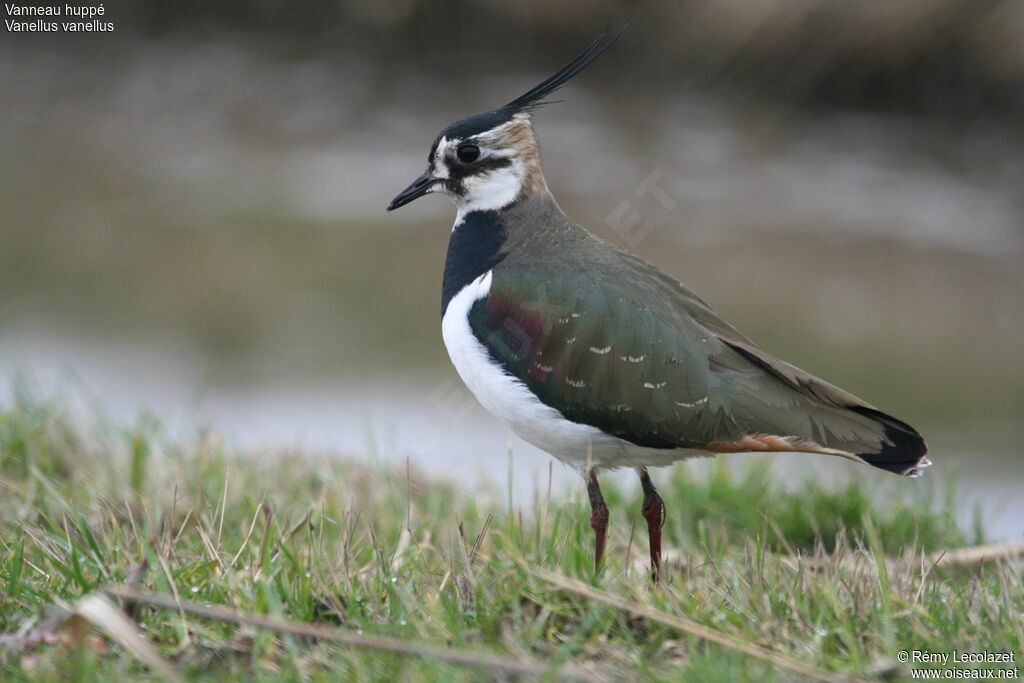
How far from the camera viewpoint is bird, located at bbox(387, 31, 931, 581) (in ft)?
13.5

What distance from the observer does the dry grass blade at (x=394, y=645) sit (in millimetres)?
2887

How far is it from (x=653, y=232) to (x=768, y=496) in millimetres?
5238

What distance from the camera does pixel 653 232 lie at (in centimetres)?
1056

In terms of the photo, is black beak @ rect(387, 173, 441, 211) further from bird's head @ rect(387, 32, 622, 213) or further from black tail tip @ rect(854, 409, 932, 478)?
black tail tip @ rect(854, 409, 932, 478)

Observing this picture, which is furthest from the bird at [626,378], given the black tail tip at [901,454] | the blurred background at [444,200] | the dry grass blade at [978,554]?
the blurred background at [444,200]

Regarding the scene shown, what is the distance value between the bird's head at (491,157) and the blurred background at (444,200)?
6.96ft

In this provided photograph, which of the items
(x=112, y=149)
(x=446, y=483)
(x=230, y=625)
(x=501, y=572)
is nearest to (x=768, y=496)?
(x=446, y=483)

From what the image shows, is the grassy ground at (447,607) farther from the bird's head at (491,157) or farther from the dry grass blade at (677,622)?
the bird's head at (491,157)

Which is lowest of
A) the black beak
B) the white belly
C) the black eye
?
the white belly

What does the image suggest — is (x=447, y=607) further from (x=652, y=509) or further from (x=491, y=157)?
(x=491, y=157)

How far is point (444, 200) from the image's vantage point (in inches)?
439

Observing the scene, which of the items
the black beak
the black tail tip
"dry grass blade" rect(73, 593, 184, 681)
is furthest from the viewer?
the black beak

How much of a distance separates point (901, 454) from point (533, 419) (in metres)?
1.11

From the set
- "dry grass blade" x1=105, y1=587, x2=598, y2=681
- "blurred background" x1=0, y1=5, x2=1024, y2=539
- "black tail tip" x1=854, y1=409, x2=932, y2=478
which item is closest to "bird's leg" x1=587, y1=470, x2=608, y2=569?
"black tail tip" x1=854, y1=409, x2=932, y2=478
